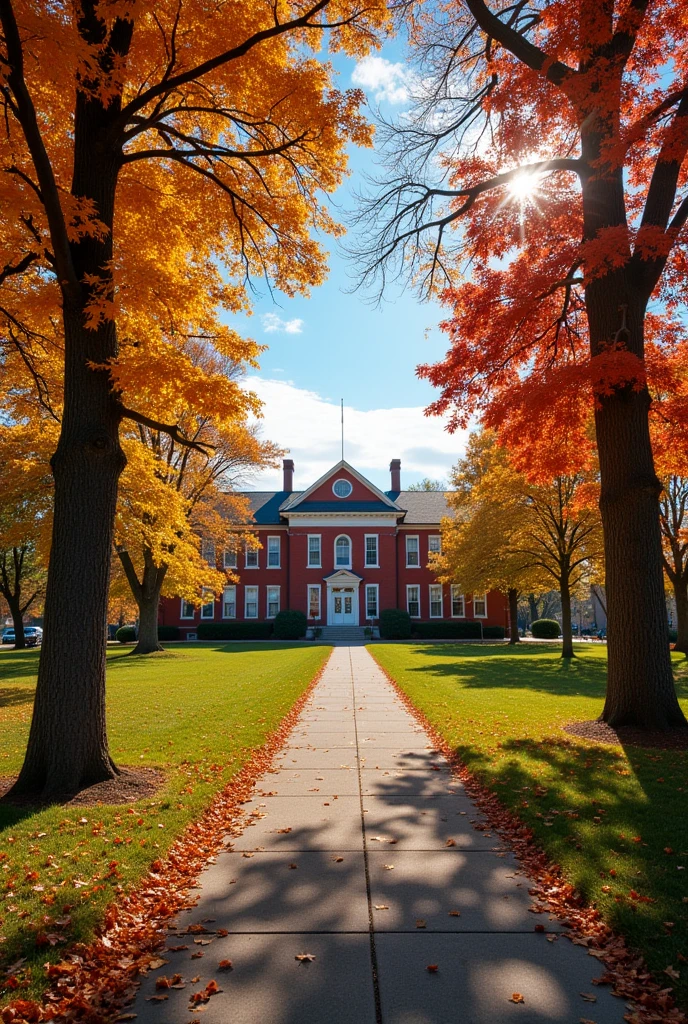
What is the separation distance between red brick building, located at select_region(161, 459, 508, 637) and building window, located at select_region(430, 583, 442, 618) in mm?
66

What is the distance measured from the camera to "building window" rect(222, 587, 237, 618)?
43.2 metres

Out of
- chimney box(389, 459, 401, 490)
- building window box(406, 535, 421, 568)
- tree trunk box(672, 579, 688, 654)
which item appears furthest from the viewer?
chimney box(389, 459, 401, 490)

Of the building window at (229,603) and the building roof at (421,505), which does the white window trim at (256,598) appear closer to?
the building window at (229,603)

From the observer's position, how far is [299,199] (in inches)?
350

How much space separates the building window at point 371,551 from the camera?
42.3 meters

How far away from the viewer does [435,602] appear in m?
Result: 42.5

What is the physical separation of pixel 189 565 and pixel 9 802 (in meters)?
17.4

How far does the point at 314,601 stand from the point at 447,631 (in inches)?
343

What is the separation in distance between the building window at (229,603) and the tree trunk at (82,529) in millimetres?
37098

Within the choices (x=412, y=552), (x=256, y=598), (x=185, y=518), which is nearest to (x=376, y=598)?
(x=412, y=552)

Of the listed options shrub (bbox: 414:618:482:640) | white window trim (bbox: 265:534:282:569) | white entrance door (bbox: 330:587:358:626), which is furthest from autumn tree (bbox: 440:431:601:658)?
white window trim (bbox: 265:534:282:569)

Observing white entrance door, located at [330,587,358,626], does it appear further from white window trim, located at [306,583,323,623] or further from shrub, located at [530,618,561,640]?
shrub, located at [530,618,561,640]

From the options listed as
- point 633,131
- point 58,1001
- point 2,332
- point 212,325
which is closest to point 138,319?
point 212,325

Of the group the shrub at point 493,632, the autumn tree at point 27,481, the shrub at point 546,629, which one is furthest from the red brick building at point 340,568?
the autumn tree at point 27,481
